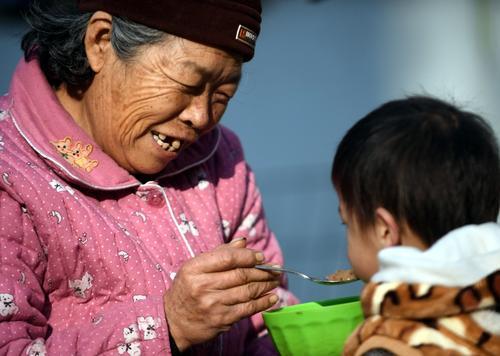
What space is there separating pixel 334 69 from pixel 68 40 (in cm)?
301

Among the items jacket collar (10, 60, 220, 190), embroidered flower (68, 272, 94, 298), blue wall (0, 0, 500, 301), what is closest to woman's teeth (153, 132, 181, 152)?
jacket collar (10, 60, 220, 190)

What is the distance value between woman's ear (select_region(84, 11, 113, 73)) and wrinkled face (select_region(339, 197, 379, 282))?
788mm

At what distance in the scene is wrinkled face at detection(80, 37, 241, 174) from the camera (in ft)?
7.77

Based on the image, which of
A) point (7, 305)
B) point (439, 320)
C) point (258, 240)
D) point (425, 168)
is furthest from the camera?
point (258, 240)

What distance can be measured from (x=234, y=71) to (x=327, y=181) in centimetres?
265

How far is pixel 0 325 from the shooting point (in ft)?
6.96

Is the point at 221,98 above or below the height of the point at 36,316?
above

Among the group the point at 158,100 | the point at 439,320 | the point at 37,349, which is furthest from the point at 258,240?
the point at 439,320

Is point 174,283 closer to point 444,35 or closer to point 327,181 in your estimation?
point 327,181

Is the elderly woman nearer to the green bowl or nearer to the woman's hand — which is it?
the woman's hand

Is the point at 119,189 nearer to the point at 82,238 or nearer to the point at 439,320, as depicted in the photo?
the point at 82,238

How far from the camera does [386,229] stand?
6.31 feet

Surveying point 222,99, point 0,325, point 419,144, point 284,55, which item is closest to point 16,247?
point 0,325

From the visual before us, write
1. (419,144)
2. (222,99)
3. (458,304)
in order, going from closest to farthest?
(458,304) → (419,144) → (222,99)
